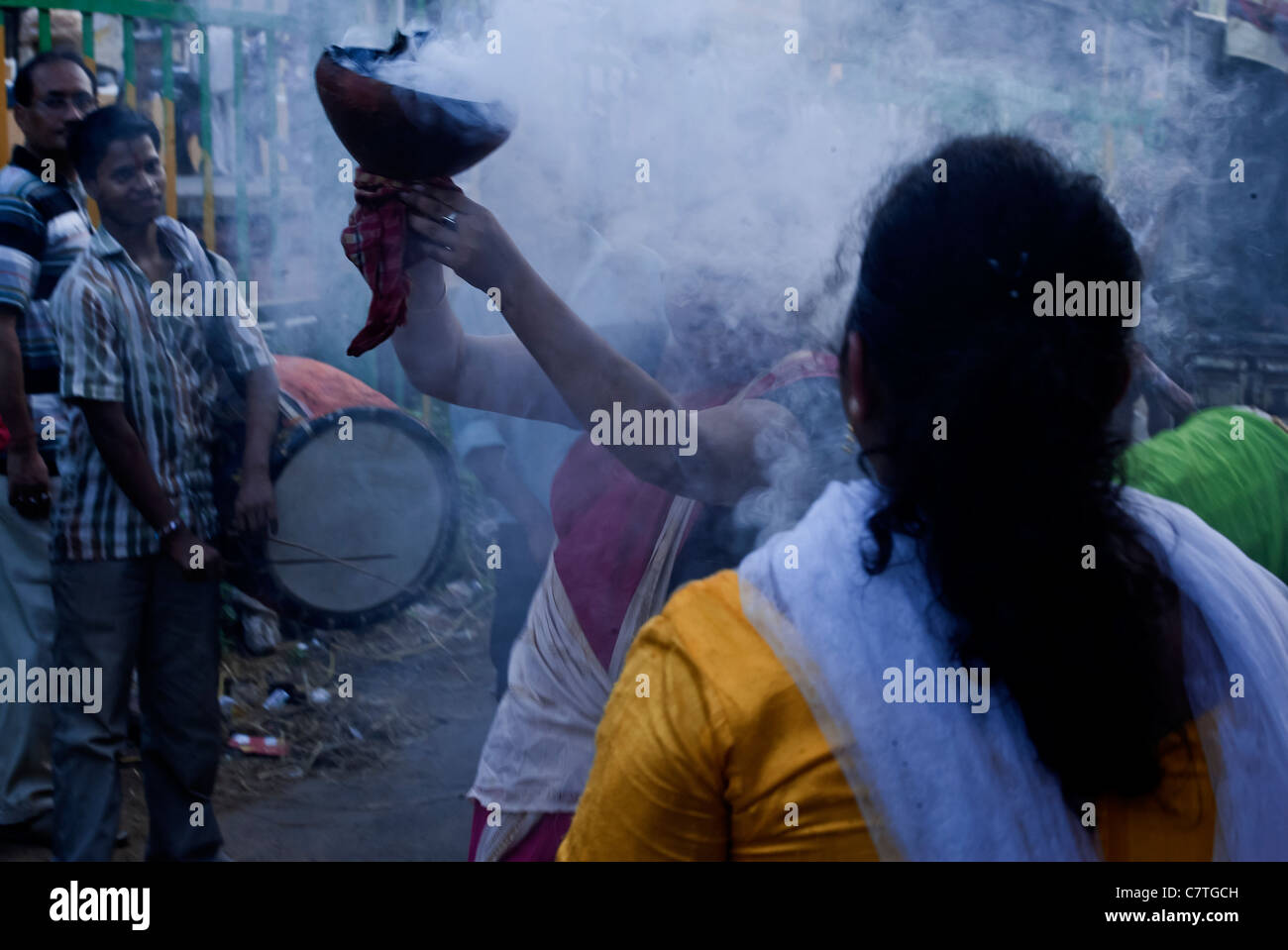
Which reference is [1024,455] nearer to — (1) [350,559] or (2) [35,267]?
(1) [350,559]

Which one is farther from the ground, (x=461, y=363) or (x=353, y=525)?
(x=461, y=363)

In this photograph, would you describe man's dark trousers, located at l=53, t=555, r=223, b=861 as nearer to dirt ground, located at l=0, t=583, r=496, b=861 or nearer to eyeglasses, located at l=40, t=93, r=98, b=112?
dirt ground, located at l=0, t=583, r=496, b=861

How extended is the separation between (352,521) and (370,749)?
0.62 metres

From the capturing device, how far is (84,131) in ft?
8.14

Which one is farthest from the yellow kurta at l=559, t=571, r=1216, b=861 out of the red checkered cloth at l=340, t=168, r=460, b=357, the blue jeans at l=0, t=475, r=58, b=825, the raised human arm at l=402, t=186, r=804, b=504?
the blue jeans at l=0, t=475, r=58, b=825

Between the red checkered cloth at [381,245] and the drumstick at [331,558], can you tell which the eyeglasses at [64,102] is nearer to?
the drumstick at [331,558]

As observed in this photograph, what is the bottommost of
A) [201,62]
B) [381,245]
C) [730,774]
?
[730,774]

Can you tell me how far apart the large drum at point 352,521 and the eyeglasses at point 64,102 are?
876 millimetres

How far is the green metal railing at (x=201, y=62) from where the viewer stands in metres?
2.68

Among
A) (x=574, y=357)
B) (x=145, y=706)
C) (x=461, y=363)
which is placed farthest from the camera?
(x=145, y=706)

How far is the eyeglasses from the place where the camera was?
8.36 feet

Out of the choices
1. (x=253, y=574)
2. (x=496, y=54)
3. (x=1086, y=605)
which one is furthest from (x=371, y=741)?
(x=1086, y=605)

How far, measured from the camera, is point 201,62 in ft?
9.11

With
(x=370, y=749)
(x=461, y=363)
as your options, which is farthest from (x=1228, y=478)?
(x=370, y=749)
